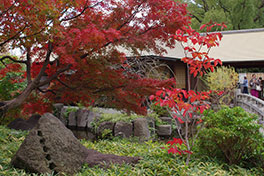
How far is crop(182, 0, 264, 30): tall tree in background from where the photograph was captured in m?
21.1

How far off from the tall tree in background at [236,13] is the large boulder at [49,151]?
1926cm

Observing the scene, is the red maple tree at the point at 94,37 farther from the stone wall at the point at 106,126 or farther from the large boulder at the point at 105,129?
the large boulder at the point at 105,129

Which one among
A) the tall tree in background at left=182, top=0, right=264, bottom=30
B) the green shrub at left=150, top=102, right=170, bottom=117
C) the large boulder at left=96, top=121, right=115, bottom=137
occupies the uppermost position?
the tall tree in background at left=182, top=0, right=264, bottom=30

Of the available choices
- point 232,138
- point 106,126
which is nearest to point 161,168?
point 232,138

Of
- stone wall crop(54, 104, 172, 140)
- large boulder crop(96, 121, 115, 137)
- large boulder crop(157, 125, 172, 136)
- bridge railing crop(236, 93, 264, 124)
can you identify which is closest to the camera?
stone wall crop(54, 104, 172, 140)

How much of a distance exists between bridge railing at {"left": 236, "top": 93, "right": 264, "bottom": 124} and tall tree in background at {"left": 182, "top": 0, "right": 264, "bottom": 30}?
37.1 feet

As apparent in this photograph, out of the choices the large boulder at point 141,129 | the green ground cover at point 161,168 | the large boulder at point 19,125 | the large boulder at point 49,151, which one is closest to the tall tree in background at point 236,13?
the large boulder at point 141,129

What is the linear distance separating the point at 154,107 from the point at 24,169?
6916mm

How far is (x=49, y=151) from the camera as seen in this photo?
386 centimetres

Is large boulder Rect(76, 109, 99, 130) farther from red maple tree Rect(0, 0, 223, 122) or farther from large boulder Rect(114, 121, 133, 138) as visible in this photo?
red maple tree Rect(0, 0, 223, 122)

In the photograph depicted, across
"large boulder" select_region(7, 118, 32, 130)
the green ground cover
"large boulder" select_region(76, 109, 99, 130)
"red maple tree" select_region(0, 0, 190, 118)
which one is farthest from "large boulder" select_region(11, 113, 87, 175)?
"large boulder" select_region(76, 109, 99, 130)

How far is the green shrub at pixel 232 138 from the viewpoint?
162 inches

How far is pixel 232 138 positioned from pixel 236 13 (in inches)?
816

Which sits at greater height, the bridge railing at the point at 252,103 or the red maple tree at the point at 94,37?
the red maple tree at the point at 94,37
